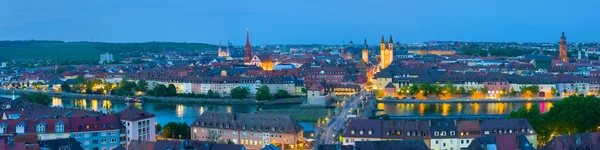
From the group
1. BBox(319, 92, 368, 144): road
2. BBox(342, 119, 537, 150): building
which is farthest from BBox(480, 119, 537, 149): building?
BBox(319, 92, 368, 144): road

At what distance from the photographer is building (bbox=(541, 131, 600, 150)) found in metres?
10.3

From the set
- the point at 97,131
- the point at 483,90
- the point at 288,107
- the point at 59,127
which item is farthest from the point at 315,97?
the point at 59,127

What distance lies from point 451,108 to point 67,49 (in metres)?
62.0

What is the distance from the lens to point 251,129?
46.5 ft

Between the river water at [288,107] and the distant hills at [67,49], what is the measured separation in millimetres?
42074

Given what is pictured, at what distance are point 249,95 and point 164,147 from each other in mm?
19783

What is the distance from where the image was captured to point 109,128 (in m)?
13.3

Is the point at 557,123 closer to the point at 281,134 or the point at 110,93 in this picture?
the point at 281,134

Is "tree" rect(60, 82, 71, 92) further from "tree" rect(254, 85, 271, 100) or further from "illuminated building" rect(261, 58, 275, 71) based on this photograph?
"illuminated building" rect(261, 58, 275, 71)

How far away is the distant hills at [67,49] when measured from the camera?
70188mm

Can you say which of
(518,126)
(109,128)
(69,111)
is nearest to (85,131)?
(109,128)

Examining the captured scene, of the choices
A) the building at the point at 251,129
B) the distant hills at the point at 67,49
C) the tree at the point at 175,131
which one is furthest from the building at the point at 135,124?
the distant hills at the point at 67,49

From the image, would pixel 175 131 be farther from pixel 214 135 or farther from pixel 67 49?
pixel 67 49

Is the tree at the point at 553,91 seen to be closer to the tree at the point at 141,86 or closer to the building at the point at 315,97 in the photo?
the building at the point at 315,97
